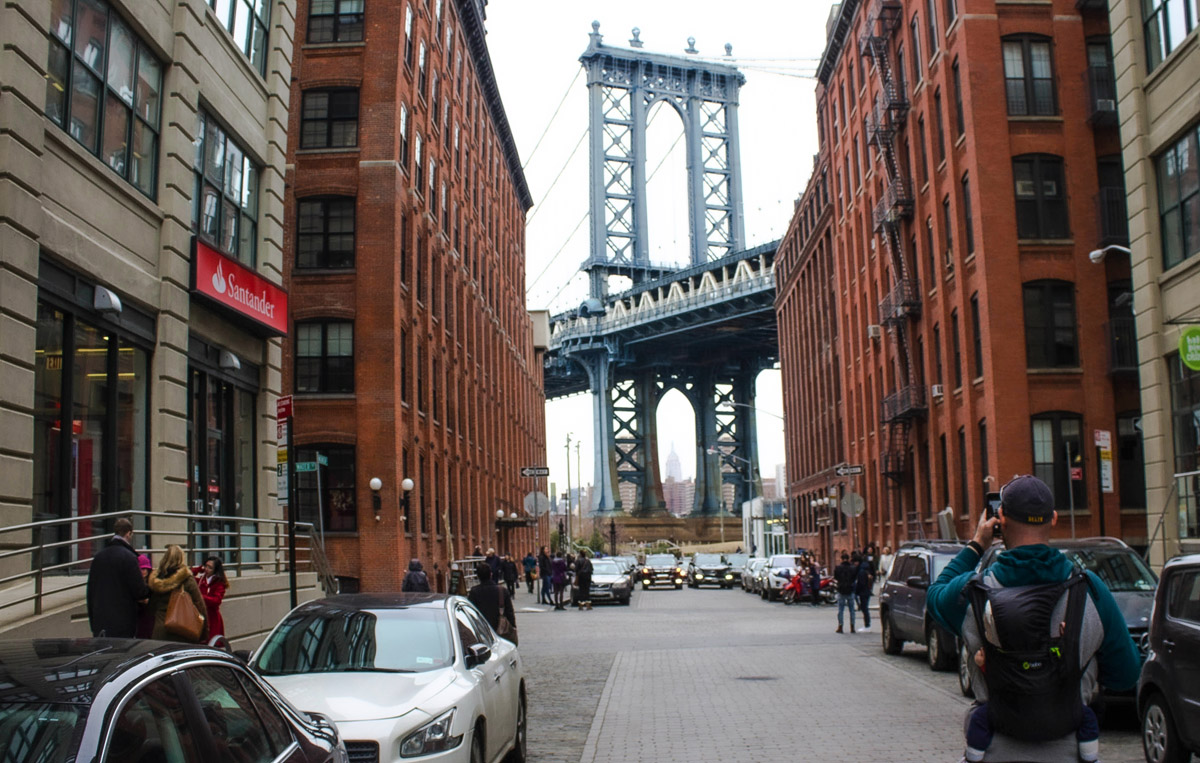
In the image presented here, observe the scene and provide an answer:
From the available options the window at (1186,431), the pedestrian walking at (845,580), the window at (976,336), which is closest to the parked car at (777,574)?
the window at (976,336)

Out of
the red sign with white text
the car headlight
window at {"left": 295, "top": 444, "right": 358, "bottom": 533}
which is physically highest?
the red sign with white text

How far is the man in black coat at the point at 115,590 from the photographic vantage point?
33.8 feet

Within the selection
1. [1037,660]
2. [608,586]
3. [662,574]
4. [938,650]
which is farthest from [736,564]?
[1037,660]

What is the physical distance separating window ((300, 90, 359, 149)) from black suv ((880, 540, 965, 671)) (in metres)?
21.2

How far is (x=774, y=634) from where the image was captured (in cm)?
2592

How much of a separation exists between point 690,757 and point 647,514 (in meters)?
110

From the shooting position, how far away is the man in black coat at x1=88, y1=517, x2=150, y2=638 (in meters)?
10.3

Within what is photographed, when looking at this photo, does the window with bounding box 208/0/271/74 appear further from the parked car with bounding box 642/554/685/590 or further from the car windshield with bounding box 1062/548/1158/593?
the parked car with bounding box 642/554/685/590

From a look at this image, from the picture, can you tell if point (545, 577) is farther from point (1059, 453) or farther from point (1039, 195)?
point (1039, 195)

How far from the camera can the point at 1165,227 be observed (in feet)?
72.0

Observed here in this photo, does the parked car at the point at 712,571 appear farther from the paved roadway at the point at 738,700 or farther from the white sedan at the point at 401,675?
the white sedan at the point at 401,675

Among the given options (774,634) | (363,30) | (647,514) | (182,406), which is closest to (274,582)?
(182,406)

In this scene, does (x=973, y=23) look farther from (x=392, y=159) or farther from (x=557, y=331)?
(x=557, y=331)

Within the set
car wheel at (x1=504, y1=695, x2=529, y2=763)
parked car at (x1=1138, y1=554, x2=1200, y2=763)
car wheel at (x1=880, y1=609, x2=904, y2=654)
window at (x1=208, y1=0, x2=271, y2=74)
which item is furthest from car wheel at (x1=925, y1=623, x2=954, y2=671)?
window at (x1=208, y1=0, x2=271, y2=74)
